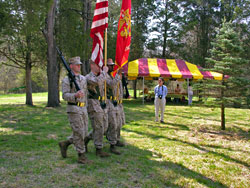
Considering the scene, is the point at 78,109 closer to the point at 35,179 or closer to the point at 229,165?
the point at 35,179

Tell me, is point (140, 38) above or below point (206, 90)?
above

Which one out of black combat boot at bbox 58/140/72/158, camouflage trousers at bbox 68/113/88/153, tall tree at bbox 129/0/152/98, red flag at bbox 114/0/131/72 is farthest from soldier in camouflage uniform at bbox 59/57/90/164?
tall tree at bbox 129/0/152/98

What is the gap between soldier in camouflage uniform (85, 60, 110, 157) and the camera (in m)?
5.02

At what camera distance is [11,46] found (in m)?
17.1

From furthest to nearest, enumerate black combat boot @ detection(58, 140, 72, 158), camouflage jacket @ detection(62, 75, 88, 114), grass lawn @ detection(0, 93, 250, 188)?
black combat boot @ detection(58, 140, 72, 158) → camouflage jacket @ detection(62, 75, 88, 114) → grass lawn @ detection(0, 93, 250, 188)

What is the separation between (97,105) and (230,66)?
6015mm

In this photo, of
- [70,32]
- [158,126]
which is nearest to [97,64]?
[158,126]

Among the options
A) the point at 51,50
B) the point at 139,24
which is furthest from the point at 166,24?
the point at 51,50

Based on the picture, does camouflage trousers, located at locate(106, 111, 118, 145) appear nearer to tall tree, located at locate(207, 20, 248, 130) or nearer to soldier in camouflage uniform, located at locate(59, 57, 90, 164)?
soldier in camouflage uniform, located at locate(59, 57, 90, 164)

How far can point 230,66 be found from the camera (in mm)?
8859

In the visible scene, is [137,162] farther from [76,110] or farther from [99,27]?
[99,27]

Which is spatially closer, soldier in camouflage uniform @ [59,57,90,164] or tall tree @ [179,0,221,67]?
soldier in camouflage uniform @ [59,57,90,164]

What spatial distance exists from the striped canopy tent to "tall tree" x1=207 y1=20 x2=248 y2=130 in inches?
386

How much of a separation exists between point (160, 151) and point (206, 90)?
14.0 feet
